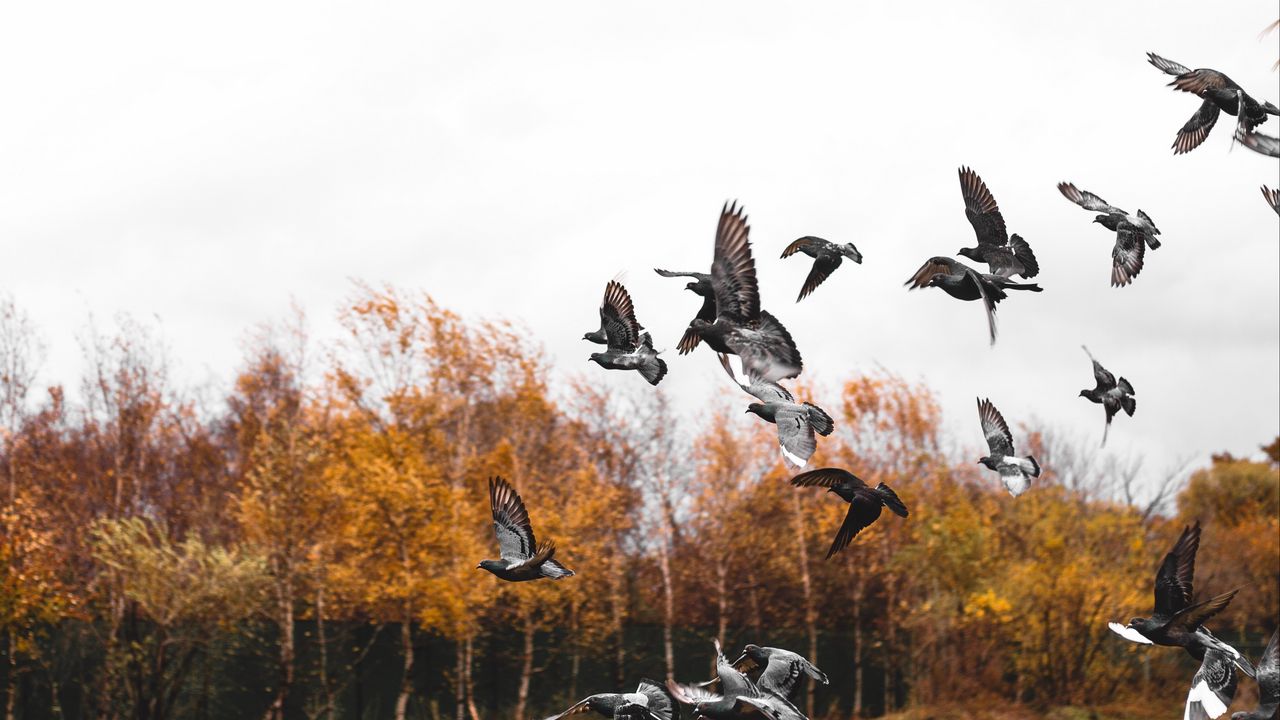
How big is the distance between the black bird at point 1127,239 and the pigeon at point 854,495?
2.81 m

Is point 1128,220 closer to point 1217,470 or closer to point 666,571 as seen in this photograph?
point 666,571

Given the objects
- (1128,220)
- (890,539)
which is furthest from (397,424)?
(1128,220)

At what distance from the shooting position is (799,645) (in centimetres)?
3055

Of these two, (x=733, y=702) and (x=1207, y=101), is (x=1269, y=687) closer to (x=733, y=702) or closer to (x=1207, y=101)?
(x=733, y=702)

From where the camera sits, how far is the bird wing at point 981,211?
9749mm

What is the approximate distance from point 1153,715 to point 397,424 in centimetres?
1683

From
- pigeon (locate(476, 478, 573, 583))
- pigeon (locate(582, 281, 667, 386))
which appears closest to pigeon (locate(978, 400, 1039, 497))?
pigeon (locate(582, 281, 667, 386))

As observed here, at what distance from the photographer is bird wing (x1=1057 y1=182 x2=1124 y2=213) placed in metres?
9.84

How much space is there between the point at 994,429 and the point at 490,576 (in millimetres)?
15776

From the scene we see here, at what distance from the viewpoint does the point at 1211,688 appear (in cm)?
771

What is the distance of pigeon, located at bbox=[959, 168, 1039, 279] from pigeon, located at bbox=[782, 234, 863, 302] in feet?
3.02

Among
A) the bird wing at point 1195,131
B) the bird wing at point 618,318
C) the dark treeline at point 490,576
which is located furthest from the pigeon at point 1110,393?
the dark treeline at point 490,576

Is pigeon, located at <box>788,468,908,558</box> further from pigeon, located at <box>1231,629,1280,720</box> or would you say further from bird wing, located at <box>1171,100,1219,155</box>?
bird wing, located at <box>1171,100,1219,155</box>

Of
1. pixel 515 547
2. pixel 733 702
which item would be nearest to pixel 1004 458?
pixel 733 702
